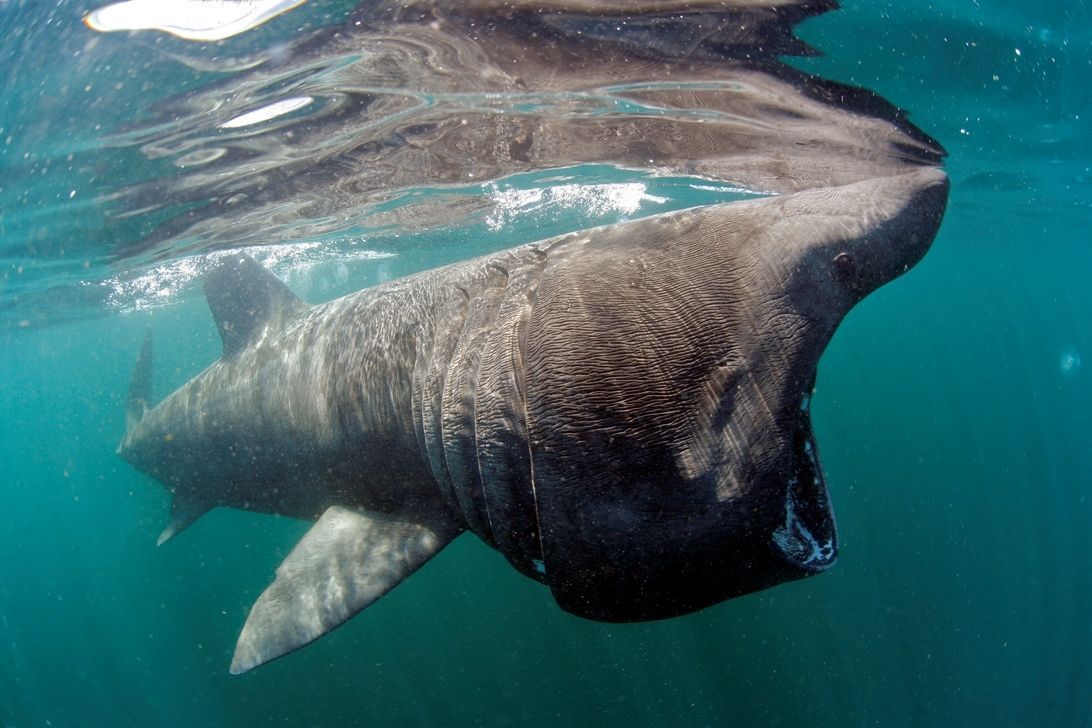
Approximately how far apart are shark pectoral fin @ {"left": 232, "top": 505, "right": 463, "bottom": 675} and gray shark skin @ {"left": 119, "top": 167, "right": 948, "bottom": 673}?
13mm

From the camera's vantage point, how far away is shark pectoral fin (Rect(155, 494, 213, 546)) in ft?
23.8

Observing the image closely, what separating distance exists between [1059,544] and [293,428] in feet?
123

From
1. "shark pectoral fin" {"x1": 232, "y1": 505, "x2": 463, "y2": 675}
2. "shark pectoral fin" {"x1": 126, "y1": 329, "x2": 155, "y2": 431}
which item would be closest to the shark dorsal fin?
"shark pectoral fin" {"x1": 232, "y1": 505, "x2": 463, "y2": 675}

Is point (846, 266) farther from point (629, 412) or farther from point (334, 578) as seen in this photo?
point (334, 578)

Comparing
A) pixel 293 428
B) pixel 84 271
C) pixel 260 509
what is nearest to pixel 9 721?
pixel 84 271

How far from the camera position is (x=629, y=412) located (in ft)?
6.58

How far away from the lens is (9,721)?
24.1 metres

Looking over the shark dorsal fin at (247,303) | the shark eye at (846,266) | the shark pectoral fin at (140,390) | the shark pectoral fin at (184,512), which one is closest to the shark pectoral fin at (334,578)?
the shark eye at (846,266)

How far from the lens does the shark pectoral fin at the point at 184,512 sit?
23.8ft

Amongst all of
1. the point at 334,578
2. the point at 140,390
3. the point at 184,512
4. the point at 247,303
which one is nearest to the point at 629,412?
the point at 334,578

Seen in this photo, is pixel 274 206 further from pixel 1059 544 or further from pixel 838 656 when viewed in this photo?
pixel 1059 544

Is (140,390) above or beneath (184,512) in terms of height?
beneath

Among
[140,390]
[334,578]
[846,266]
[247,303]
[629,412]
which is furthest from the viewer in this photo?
[140,390]

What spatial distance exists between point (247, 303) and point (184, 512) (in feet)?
9.72
